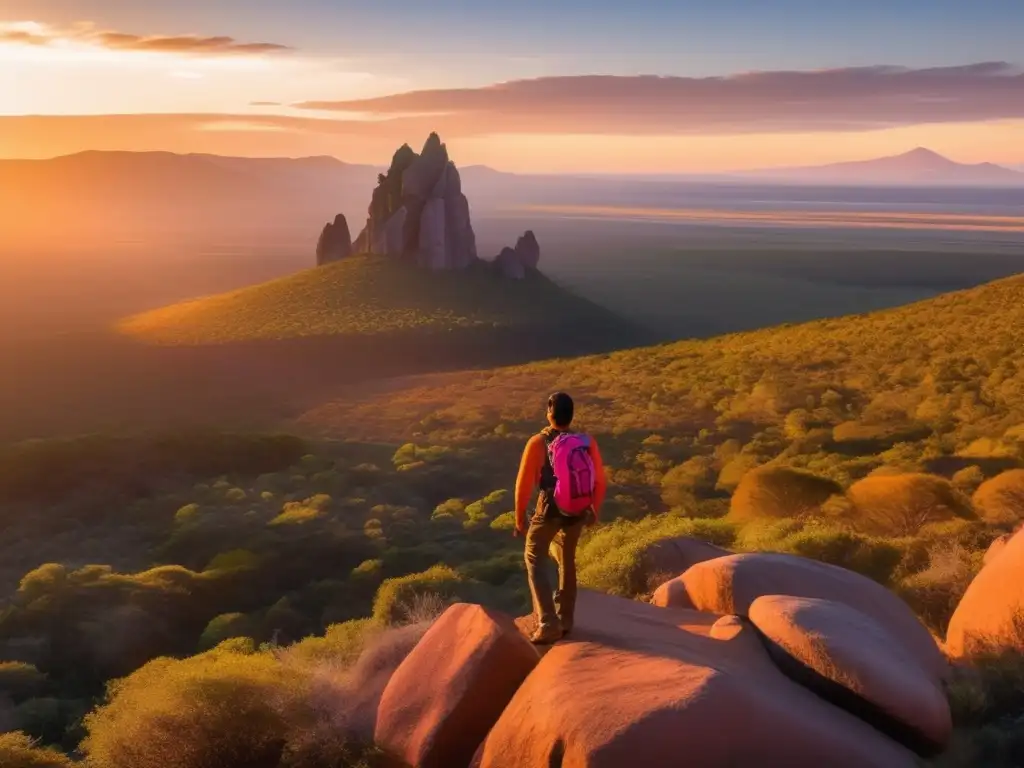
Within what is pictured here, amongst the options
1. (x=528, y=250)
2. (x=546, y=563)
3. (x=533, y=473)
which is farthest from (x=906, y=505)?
(x=528, y=250)

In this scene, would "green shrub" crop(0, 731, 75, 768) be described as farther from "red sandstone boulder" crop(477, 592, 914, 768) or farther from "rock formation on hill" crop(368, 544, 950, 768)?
"red sandstone boulder" crop(477, 592, 914, 768)

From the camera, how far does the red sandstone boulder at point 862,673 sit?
7.30 metres

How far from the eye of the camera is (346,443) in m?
41.8

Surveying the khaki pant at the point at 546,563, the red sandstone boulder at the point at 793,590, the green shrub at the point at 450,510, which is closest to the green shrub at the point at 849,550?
the red sandstone boulder at the point at 793,590

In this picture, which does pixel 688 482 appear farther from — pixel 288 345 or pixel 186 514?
pixel 288 345

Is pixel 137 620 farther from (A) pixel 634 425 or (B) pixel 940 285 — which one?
(B) pixel 940 285

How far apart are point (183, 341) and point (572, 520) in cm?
7825

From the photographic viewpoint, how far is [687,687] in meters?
6.73

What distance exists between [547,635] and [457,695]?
103cm

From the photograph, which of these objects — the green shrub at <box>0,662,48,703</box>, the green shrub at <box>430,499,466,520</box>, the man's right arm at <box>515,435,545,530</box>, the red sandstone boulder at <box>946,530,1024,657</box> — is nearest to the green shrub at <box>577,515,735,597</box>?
the red sandstone boulder at <box>946,530,1024,657</box>

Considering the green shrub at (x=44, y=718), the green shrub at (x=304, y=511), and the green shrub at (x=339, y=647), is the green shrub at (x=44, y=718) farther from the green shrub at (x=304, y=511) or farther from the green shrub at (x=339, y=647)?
the green shrub at (x=304, y=511)

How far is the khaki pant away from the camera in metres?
8.23

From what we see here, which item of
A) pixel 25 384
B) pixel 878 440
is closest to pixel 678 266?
pixel 25 384

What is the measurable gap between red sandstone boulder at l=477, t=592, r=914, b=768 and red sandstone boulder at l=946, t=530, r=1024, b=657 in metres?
3.04
